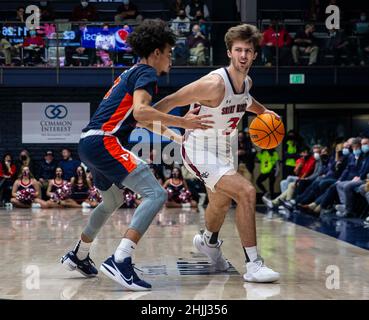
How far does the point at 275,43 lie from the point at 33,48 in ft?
17.9

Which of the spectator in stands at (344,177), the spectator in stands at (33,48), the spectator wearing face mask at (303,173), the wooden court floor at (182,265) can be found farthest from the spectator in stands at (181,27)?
the wooden court floor at (182,265)

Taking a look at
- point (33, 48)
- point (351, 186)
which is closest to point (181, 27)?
point (33, 48)

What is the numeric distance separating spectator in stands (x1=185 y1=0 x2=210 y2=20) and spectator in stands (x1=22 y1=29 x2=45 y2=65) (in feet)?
12.3

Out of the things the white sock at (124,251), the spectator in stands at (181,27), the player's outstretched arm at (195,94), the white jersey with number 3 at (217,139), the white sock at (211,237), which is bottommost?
the white sock at (211,237)

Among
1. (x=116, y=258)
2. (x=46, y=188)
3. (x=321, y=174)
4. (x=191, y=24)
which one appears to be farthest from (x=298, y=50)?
(x=116, y=258)

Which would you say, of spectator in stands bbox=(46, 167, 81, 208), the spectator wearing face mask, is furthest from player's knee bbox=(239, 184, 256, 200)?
spectator in stands bbox=(46, 167, 81, 208)

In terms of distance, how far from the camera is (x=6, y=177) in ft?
57.4

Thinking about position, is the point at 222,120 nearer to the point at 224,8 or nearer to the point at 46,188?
the point at 46,188

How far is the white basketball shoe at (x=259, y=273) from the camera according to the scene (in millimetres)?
5695

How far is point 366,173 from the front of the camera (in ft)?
42.7

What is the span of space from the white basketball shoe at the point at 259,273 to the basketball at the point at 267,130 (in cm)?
143

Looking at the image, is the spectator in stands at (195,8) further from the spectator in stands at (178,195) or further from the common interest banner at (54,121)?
the spectator in stands at (178,195)

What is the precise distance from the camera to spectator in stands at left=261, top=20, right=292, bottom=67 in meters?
17.4
